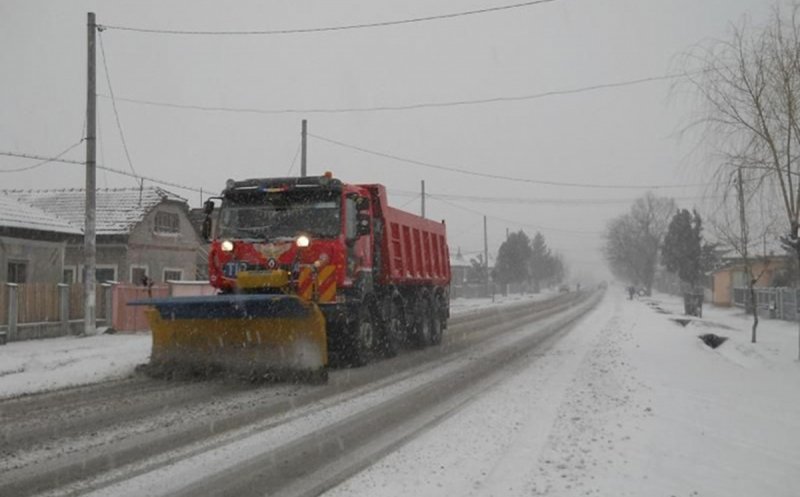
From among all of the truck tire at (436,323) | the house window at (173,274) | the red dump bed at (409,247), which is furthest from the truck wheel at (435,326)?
the house window at (173,274)

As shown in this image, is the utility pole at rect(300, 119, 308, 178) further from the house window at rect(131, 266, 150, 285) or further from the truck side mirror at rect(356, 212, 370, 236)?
the truck side mirror at rect(356, 212, 370, 236)

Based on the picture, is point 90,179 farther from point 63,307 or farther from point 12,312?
point 12,312

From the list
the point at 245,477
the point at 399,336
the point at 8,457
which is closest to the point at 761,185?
the point at 399,336

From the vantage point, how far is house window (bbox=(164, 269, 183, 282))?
3353 cm

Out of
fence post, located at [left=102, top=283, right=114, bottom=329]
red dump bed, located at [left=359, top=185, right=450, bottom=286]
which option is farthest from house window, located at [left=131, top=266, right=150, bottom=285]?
red dump bed, located at [left=359, top=185, right=450, bottom=286]

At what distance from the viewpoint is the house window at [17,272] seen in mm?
21859

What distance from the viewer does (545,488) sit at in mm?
5617

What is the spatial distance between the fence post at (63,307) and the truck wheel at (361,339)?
1024 centimetres

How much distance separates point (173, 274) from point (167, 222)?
2.42 meters

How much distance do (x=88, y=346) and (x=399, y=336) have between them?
7.07 meters

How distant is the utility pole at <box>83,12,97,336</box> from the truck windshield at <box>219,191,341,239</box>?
29.2 feet

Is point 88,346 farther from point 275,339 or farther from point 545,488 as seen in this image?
point 545,488

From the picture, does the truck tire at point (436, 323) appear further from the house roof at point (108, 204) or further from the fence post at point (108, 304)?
the house roof at point (108, 204)

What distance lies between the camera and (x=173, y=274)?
3406 centimetres
